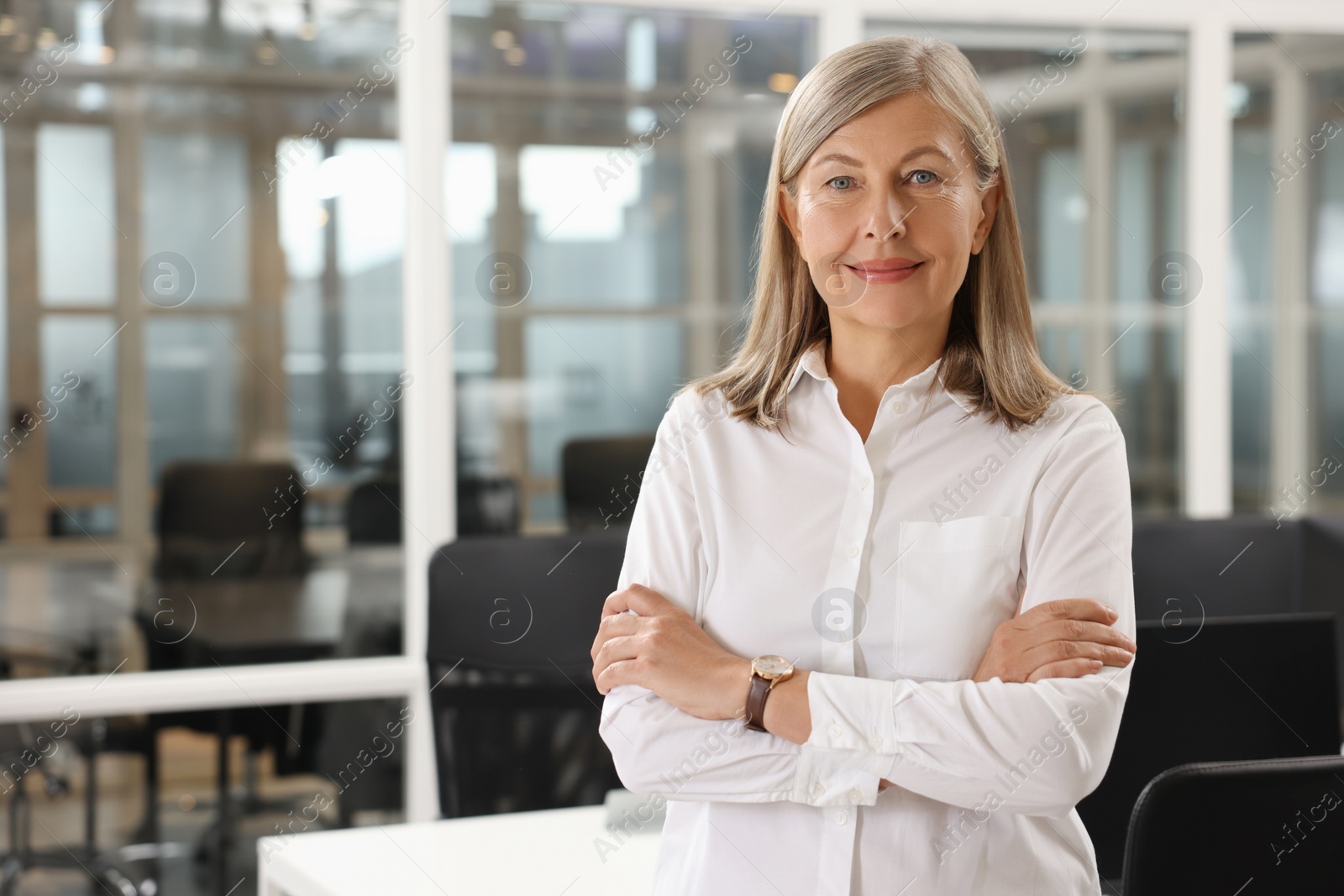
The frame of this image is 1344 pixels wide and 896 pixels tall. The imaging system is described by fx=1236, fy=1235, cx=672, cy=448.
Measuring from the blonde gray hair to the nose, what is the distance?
10cm

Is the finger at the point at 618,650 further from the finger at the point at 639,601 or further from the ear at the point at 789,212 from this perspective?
the ear at the point at 789,212

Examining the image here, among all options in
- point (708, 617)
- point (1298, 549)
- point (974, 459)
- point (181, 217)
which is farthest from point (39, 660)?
point (1298, 549)

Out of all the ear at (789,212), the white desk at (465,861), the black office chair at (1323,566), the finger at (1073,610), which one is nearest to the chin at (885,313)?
the ear at (789,212)

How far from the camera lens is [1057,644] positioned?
1.28 metres

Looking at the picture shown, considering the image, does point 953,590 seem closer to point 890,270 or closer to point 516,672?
point 890,270

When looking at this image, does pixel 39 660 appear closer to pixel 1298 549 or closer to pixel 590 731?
pixel 590 731

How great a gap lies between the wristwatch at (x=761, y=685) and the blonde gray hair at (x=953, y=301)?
303 mm

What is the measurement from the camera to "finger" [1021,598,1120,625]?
1.31 meters

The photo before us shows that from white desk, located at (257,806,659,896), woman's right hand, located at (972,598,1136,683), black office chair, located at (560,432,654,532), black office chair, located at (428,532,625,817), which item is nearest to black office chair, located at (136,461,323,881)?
black office chair, located at (560,432,654,532)

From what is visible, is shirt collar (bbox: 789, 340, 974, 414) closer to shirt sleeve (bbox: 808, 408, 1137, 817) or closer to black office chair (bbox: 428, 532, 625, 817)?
shirt sleeve (bbox: 808, 408, 1137, 817)

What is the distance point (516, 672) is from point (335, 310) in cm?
123

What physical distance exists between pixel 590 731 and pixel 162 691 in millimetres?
1269

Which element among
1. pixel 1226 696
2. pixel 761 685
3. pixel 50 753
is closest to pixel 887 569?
pixel 761 685

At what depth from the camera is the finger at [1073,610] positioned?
4.29 feet
